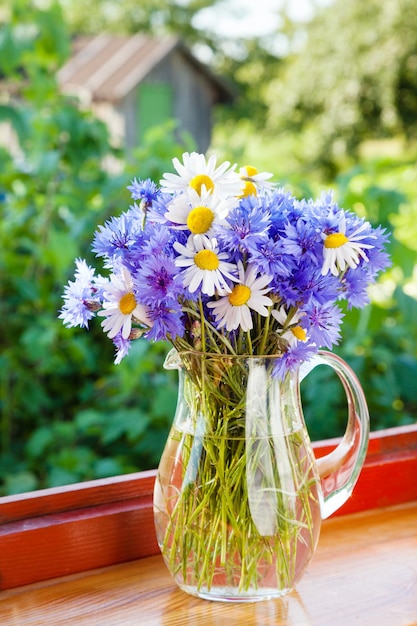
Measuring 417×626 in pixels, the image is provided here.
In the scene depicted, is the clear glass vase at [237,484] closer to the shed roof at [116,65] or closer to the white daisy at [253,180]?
the white daisy at [253,180]

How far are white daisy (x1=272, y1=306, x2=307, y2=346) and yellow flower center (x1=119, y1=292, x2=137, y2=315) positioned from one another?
11 centimetres

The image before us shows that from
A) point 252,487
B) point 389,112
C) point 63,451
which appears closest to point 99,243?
point 252,487

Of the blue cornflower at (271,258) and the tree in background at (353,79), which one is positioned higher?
the tree in background at (353,79)

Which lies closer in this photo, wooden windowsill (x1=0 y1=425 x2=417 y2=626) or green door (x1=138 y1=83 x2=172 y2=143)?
wooden windowsill (x1=0 y1=425 x2=417 y2=626)

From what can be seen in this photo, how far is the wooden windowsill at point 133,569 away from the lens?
0.71 metres

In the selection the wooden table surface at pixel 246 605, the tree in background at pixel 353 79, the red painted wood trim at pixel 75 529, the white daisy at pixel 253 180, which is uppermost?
the tree in background at pixel 353 79

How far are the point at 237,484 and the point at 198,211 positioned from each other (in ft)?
0.75

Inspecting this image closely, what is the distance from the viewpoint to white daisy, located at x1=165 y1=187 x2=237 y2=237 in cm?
62

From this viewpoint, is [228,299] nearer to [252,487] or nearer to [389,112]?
[252,487]

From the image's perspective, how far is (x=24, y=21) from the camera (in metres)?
1.85

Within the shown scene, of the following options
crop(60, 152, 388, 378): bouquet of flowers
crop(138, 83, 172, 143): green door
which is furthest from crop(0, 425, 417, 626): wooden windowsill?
crop(138, 83, 172, 143): green door

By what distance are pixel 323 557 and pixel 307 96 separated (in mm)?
17050

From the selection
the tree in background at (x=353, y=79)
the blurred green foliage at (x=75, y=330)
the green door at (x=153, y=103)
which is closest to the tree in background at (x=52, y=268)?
the blurred green foliage at (x=75, y=330)

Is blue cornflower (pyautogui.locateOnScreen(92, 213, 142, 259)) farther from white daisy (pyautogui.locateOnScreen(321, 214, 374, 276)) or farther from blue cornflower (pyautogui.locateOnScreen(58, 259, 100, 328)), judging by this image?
white daisy (pyautogui.locateOnScreen(321, 214, 374, 276))
